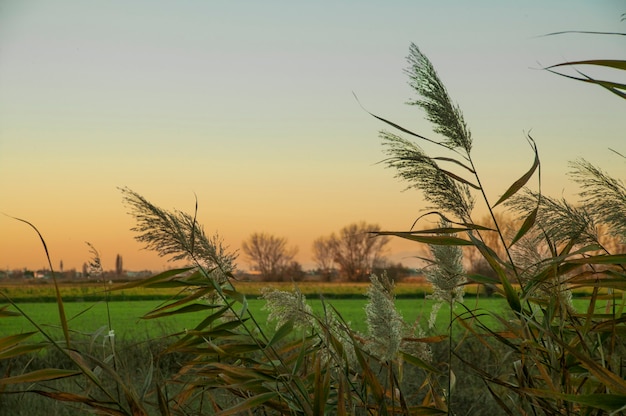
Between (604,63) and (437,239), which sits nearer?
(604,63)

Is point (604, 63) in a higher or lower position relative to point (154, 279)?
higher

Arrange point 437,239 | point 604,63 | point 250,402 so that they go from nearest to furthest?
point 604,63
point 250,402
point 437,239

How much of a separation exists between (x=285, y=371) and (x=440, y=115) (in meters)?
0.80

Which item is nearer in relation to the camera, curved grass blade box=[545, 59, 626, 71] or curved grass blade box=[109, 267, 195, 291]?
curved grass blade box=[545, 59, 626, 71]

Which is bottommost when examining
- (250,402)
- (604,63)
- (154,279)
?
(250,402)

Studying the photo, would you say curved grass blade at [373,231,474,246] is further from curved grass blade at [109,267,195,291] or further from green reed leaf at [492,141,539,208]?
curved grass blade at [109,267,195,291]

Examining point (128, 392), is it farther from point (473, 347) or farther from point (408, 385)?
point (473, 347)

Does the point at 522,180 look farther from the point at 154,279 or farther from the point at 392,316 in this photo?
the point at 154,279

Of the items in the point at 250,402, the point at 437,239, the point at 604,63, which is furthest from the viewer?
the point at 437,239

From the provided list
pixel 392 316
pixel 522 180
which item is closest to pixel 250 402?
pixel 392 316

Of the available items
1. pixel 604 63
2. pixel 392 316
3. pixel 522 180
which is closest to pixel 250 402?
pixel 392 316

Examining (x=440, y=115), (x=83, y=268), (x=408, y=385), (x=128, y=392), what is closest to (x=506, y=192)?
(x=440, y=115)

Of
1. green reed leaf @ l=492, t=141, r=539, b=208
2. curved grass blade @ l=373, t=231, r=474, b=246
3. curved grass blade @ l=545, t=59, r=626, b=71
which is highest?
curved grass blade @ l=545, t=59, r=626, b=71

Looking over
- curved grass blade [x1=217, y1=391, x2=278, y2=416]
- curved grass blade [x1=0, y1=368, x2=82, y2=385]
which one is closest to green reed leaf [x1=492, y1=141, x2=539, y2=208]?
curved grass blade [x1=217, y1=391, x2=278, y2=416]
